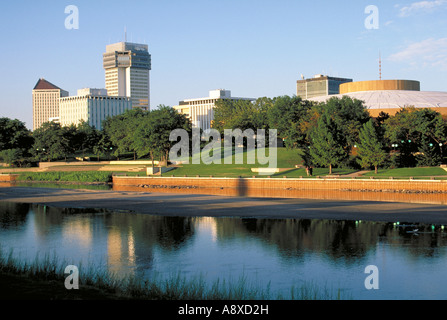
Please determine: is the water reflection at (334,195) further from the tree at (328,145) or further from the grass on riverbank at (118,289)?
the grass on riverbank at (118,289)

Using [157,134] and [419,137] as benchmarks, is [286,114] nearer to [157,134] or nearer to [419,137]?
[157,134]

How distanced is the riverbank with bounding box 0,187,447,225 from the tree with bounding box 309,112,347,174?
26484mm

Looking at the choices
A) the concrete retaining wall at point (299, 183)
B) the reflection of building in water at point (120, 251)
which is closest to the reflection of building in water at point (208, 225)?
the reflection of building in water at point (120, 251)

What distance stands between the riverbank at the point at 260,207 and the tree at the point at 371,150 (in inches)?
1029

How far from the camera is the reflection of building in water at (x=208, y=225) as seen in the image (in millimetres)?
38191

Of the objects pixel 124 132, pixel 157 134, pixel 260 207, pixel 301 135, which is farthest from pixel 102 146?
pixel 260 207

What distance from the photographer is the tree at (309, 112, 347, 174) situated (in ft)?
278

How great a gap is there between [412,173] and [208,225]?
153 ft

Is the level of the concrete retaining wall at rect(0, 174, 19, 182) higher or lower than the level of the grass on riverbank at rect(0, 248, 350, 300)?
higher

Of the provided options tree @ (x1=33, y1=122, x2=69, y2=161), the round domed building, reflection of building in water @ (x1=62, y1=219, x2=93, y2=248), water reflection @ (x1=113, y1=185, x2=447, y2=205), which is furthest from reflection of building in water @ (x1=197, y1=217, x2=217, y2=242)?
tree @ (x1=33, y1=122, x2=69, y2=161)

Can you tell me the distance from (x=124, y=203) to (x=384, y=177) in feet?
126

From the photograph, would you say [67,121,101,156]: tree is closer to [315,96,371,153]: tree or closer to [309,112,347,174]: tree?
[315,96,371,153]: tree
